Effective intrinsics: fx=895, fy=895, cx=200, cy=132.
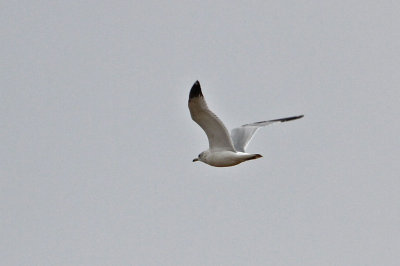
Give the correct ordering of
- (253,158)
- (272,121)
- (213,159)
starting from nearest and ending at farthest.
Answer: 1. (253,158)
2. (213,159)
3. (272,121)

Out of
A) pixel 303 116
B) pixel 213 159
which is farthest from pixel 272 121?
pixel 213 159

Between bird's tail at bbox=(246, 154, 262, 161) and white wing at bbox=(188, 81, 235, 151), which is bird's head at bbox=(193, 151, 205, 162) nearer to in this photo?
white wing at bbox=(188, 81, 235, 151)

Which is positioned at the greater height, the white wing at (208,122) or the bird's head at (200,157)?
the white wing at (208,122)

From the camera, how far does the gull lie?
79.7 feet

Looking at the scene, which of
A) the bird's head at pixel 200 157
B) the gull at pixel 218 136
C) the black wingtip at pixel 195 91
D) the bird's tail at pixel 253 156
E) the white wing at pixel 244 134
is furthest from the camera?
the white wing at pixel 244 134

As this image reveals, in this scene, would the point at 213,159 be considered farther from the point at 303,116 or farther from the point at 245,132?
the point at 303,116

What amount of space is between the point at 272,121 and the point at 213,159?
10.5 ft

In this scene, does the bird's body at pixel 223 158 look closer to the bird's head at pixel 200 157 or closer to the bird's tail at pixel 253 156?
the bird's head at pixel 200 157

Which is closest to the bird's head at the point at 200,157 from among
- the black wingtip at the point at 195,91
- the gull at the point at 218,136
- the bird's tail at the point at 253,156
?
the gull at the point at 218,136

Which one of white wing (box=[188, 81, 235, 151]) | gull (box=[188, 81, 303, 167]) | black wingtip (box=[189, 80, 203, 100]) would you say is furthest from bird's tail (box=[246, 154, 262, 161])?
black wingtip (box=[189, 80, 203, 100])

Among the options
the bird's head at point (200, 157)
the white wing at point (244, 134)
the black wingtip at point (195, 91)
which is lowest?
the bird's head at point (200, 157)

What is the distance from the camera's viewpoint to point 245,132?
2741cm

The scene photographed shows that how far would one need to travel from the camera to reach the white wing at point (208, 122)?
24234mm

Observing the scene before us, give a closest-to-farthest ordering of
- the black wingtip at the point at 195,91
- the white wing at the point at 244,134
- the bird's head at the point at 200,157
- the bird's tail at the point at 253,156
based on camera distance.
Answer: the bird's tail at the point at 253,156 < the black wingtip at the point at 195,91 < the bird's head at the point at 200,157 < the white wing at the point at 244,134
